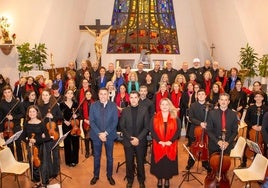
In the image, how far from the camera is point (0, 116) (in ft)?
18.7

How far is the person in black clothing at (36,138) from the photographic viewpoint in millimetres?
4793

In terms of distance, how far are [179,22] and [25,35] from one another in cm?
769

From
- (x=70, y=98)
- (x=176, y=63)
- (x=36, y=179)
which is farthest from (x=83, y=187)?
(x=176, y=63)

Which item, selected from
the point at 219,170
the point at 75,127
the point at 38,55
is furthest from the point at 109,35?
the point at 219,170

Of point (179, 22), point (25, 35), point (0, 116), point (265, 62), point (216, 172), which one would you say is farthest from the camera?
point (179, 22)

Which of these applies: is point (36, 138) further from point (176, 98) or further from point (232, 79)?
point (232, 79)

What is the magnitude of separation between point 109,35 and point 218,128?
1228cm

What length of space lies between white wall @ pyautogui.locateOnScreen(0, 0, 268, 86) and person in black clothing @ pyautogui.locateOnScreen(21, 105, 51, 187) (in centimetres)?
660

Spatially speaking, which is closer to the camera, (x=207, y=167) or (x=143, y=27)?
(x=207, y=167)

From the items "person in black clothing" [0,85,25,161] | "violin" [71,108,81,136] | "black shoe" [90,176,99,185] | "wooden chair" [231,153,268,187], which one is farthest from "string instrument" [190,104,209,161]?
"person in black clothing" [0,85,25,161]

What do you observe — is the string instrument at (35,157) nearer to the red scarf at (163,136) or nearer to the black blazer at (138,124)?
the black blazer at (138,124)

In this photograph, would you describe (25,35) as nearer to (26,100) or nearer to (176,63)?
(26,100)

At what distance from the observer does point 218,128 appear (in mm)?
4879

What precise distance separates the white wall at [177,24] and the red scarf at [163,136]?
646 cm
